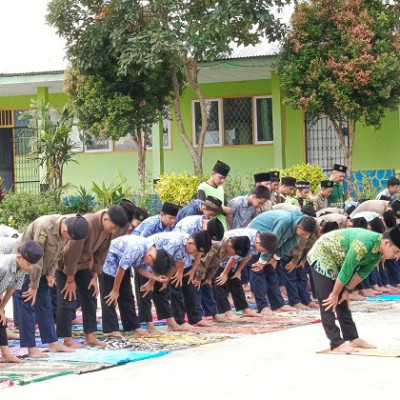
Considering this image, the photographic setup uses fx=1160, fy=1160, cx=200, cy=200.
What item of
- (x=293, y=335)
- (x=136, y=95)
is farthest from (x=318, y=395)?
(x=136, y=95)

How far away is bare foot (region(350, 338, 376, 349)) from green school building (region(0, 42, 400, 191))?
39.9 feet

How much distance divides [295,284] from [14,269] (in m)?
5.95

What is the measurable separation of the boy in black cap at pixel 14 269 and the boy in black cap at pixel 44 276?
1.59ft

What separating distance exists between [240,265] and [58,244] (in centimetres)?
335

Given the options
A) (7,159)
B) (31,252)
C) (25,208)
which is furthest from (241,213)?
(7,159)

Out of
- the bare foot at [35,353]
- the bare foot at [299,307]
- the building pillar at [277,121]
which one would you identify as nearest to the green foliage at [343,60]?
the building pillar at [277,121]

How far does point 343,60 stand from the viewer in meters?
21.3

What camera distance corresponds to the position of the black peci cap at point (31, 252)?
34.4 feet

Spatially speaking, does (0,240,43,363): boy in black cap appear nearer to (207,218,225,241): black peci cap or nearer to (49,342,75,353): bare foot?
(49,342,75,353): bare foot

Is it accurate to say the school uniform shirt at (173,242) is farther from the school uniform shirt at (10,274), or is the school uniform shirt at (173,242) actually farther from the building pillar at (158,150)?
the building pillar at (158,150)

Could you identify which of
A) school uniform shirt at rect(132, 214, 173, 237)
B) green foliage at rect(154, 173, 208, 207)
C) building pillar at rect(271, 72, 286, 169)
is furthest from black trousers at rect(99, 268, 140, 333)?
building pillar at rect(271, 72, 286, 169)

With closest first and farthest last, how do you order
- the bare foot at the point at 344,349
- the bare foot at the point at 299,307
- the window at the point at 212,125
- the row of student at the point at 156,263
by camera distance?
the bare foot at the point at 344,349, the row of student at the point at 156,263, the bare foot at the point at 299,307, the window at the point at 212,125

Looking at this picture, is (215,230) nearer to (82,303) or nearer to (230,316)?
(230,316)

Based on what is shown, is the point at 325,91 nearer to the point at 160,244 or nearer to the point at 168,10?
the point at 168,10
